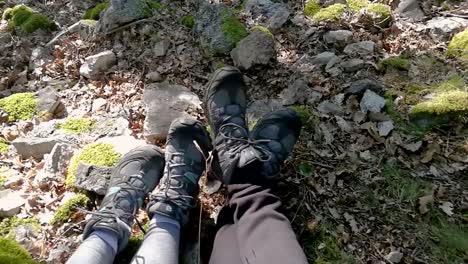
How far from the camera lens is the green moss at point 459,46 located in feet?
12.7

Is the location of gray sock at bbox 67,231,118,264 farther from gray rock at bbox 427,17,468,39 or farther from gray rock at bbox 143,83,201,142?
gray rock at bbox 427,17,468,39

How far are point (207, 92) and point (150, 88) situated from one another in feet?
2.37

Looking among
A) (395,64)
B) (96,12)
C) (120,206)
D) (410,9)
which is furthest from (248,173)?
(96,12)

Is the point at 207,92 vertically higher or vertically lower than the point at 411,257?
higher

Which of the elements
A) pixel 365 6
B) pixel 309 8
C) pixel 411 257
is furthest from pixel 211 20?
pixel 411 257

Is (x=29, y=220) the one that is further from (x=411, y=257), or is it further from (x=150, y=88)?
(x=411, y=257)

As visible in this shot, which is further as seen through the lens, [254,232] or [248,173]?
[248,173]

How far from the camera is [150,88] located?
13.3ft

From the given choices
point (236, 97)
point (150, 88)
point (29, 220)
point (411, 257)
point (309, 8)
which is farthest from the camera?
point (309, 8)

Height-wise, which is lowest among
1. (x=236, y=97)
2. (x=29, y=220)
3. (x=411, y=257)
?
(x=411, y=257)

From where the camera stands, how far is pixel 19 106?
405 cm

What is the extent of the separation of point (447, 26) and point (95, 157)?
11.4ft

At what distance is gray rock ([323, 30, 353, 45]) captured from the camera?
4180mm

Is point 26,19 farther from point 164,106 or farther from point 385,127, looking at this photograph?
point 385,127
